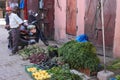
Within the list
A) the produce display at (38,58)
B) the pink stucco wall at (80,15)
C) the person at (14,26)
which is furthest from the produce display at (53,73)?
the pink stucco wall at (80,15)

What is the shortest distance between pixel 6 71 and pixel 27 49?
2210 millimetres

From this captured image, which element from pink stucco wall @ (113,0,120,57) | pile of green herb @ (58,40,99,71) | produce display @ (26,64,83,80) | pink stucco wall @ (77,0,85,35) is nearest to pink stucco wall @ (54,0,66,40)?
pink stucco wall @ (77,0,85,35)

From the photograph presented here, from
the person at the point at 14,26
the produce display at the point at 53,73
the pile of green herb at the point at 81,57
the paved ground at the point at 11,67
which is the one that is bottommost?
the paved ground at the point at 11,67

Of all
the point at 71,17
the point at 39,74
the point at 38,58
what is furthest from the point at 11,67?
the point at 71,17

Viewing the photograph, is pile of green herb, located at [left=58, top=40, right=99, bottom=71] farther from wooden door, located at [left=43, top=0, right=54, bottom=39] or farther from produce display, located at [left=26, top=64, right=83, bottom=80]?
wooden door, located at [left=43, top=0, right=54, bottom=39]

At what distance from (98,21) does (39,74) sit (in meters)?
3.26

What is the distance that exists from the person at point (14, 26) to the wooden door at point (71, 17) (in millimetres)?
2155

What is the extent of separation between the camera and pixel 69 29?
10.2m

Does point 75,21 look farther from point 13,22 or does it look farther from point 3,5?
point 3,5

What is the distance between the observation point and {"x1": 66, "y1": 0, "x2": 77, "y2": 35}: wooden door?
982 centimetres

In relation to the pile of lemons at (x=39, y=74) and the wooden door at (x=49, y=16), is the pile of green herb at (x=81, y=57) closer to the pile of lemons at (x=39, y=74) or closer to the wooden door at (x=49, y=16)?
the pile of lemons at (x=39, y=74)

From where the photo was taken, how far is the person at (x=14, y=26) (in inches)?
336

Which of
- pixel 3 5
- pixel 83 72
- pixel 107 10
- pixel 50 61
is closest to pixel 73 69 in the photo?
pixel 83 72

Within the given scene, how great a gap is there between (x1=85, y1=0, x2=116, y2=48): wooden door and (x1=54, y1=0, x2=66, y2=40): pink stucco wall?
1732mm
